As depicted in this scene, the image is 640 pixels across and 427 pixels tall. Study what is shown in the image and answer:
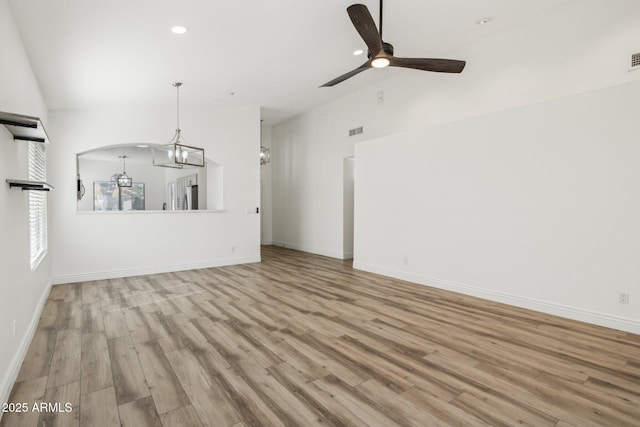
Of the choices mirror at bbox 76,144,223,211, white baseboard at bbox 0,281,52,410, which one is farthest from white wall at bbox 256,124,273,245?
white baseboard at bbox 0,281,52,410

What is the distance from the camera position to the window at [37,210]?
3680 millimetres

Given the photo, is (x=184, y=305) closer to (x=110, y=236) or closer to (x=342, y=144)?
(x=110, y=236)

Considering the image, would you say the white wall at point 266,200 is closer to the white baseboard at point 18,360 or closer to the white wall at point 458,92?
the white wall at point 458,92

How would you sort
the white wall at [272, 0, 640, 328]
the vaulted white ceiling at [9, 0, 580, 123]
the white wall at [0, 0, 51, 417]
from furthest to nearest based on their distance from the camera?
the white wall at [272, 0, 640, 328] → the vaulted white ceiling at [9, 0, 580, 123] → the white wall at [0, 0, 51, 417]

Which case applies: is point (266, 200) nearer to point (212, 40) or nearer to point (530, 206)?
point (212, 40)

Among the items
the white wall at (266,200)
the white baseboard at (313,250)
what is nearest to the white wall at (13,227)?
the white baseboard at (313,250)

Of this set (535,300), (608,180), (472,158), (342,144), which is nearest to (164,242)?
(342,144)

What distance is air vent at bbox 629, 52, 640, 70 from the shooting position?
3.44 metres

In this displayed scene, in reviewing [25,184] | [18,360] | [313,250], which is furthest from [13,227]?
[313,250]

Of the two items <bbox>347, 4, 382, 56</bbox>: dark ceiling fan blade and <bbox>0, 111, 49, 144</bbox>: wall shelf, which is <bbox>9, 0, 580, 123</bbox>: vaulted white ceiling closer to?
<bbox>347, 4, 382, 56</bbox>: dark ceiling fan blade

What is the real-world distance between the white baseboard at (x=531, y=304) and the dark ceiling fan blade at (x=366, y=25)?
133 inches

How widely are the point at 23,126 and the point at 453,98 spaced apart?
204 inches

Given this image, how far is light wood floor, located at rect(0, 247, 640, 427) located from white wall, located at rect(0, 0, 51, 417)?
21 cm

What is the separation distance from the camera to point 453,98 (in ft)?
16.9
